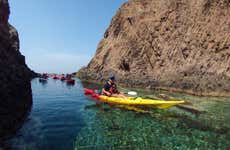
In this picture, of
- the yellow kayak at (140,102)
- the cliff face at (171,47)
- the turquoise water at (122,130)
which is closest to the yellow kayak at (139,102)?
the yellow kayak at (140,102)

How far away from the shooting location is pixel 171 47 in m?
33.9

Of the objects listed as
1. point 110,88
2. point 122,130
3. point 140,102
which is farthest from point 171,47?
point 122,130

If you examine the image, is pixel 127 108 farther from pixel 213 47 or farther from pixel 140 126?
pixel 213 47

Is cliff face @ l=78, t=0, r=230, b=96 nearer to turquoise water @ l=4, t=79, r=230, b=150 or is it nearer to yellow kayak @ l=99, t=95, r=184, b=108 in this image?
yellow kayak @ l=99, t=95, r=184, b=108

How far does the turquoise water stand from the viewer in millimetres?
8102

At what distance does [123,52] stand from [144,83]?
1189cm

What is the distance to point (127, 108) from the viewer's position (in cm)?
1464

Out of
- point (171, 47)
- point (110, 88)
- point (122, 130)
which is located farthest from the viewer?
point (171, 47)

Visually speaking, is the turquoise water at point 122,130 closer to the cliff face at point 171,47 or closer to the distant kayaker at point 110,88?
the distant kayaker at point 110,88

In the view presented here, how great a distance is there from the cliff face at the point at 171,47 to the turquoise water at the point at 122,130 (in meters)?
13.8

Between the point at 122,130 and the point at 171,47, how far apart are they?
26.7m

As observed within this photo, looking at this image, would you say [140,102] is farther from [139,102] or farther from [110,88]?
[110,88]

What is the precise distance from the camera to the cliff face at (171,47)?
2692cm

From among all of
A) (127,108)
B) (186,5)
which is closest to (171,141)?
(127,108)
